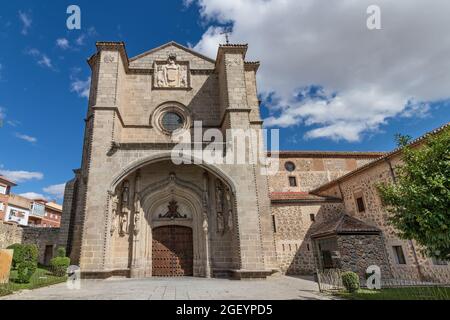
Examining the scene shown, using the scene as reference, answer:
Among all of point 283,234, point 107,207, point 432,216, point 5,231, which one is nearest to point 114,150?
point 107,207

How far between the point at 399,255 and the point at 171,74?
49.6 ft

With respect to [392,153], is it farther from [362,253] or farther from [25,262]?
[25,262]

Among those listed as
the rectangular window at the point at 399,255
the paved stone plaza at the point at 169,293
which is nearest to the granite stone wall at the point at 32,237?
the paved stone plaza at the point at 169,293

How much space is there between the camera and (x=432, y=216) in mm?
6145

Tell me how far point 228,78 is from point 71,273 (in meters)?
11.0

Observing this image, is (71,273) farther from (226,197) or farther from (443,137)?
(443,137)

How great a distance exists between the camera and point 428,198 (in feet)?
20.4

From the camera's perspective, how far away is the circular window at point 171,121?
A: 14117 mm

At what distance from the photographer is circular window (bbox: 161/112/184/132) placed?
46.3 ft

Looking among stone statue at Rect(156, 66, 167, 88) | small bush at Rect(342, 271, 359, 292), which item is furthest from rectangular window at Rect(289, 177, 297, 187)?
small bush at Rect(342, 271, 359, 292)

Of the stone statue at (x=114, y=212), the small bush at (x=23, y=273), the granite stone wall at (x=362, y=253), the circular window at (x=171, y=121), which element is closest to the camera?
the small bush at (x=23, y=273)

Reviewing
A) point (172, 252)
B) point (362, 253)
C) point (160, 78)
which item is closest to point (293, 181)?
point (362, 253)

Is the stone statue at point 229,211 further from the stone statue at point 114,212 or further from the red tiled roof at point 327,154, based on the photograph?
the red tiled roof at point 327,154

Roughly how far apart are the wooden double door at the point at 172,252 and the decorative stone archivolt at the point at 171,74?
7.85 m
